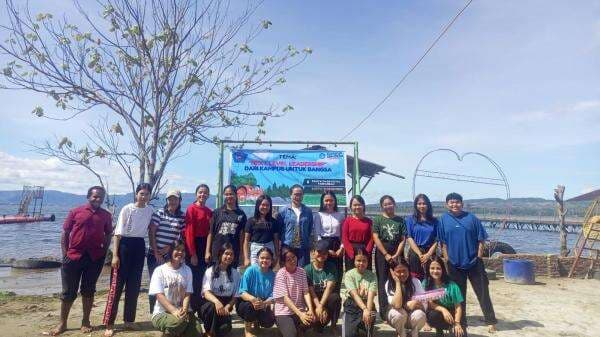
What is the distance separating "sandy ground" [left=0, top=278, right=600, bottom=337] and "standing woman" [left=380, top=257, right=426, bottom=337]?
0.45 metres

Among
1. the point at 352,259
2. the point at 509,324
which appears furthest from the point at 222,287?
the point at 509,324

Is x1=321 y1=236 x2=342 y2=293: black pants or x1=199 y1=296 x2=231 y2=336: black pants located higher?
x1=321 y1=236 x2=342 y2=293: black pants

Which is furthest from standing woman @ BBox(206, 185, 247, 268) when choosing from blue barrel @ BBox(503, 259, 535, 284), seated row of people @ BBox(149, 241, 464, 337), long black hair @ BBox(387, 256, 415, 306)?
blue barrel @ BBox(503, 259, 535, 284)

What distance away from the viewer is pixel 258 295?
182 inches

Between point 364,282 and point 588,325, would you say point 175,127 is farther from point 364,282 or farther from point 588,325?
point 588,325

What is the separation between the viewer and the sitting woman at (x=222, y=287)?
444 cm

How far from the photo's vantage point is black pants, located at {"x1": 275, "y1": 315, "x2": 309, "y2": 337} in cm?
429

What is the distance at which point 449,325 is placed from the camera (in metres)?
4.37

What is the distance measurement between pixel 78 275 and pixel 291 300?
8.91ft

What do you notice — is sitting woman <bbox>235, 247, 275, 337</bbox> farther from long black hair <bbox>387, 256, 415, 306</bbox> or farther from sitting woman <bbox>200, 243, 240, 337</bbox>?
long black hair <bbox>387, 256, 415, 306</bbox>

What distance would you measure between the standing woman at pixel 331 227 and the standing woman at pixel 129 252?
7.54ft

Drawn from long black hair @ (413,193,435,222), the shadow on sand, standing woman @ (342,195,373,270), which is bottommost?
the shadow on sand

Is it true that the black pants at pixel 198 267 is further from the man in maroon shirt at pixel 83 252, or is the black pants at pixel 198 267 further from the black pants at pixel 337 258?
the black pants at pixel 337 258

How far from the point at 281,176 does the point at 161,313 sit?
10.5 feet
